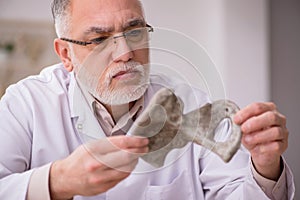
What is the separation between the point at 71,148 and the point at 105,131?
0.11 m

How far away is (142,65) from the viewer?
0.88m

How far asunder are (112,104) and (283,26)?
172 centimetres

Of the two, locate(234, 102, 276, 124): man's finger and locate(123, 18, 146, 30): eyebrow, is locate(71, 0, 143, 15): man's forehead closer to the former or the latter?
locate(123, 18, 146, 30): eyebrow

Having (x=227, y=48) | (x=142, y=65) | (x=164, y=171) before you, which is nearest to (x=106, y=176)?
(x=142, y=65)

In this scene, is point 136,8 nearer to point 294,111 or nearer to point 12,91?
point 12,91

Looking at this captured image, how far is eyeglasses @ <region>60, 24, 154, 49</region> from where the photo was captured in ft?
2.77

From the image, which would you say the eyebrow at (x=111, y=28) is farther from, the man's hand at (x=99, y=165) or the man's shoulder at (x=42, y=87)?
the man's hand at (x=99, y=165)

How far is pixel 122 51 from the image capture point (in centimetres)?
90

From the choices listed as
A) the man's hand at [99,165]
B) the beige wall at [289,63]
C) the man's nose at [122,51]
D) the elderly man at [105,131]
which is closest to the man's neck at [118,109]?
the elderly man at [105,131]

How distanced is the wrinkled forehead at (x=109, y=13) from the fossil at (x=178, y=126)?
327mm

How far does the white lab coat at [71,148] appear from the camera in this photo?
1.02 metres

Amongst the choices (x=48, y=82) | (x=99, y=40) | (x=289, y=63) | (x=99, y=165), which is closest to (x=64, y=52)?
(x=48, y=82)

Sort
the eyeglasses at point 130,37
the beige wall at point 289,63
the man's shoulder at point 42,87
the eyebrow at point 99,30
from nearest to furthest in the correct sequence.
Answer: the eyeglasses at point 130,37 < the eyebrow at point 99,30 < the man's shoulder at point 42,87 < the beige wall at point 289,63

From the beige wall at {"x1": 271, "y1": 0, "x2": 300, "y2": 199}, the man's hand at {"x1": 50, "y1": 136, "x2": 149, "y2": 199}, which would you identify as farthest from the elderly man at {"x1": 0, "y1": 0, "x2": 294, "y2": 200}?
the beige wall at {"x1": 271, "y1": 0, "x2": 300, "y2": 199}
